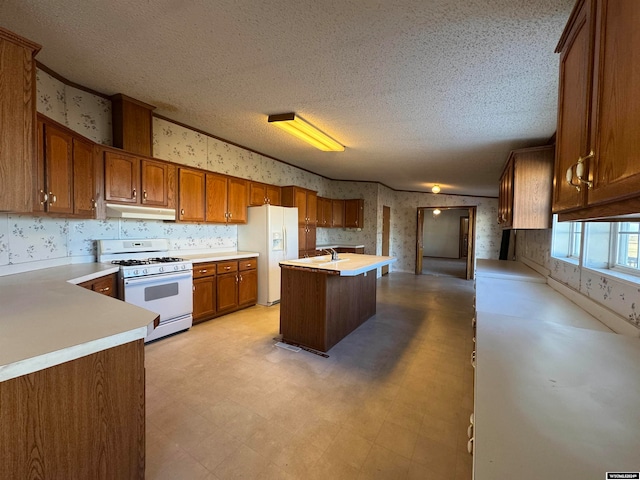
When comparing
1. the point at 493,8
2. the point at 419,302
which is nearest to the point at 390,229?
the point at 419,302

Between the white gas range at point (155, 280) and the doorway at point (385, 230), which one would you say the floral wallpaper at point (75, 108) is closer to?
the white gas range at point (155, 280)

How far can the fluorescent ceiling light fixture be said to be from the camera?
3096 millimetres

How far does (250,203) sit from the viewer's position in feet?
15.3

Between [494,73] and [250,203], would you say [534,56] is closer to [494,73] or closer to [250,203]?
[494,73]

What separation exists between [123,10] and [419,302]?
5120 millimetres

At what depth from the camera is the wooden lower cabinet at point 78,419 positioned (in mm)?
980

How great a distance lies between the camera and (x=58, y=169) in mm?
2318

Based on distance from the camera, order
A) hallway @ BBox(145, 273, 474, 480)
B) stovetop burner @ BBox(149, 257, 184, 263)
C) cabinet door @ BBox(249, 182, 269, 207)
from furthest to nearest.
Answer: cabinet door @ BBox(249, 182, 269, 207)
stovetop burner @ BBox(149, 257, 184, 263)
hallway @ BBox(145, 273, 474, 480)

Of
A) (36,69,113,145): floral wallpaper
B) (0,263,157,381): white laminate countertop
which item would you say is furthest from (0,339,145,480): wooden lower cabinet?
(36,69,113,145): floral wallpaper

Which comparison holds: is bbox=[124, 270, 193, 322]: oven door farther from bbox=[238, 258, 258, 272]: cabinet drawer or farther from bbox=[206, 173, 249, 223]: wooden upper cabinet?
bbox=[206, 173, 249, 223]: wooden upper cabinet

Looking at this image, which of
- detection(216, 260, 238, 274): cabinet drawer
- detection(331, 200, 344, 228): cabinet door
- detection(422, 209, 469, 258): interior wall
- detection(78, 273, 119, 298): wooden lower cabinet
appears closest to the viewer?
detection(78, 273, 119, 298): wooden lower cabinet

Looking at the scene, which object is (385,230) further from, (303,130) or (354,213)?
(303,130)

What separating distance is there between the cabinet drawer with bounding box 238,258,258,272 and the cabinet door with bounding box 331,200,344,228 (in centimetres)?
295

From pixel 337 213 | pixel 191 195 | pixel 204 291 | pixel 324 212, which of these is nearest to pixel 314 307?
pixel 204 291
